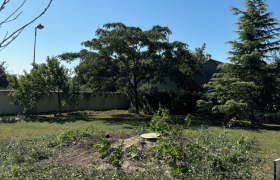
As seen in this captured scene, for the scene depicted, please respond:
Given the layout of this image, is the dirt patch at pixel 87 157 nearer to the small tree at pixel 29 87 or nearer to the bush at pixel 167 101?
the small tree at pixel 29 87

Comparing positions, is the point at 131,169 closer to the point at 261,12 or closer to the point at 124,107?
the point at 261,12

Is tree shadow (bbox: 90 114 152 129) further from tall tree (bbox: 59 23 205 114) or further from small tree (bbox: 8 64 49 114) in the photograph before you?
small tree (bbox: 8 64 49 114)

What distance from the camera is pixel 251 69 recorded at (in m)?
11.7

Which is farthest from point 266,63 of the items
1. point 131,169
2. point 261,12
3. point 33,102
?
point 33,102

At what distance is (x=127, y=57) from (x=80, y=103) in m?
6.31

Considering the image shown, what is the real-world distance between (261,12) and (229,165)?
33.3 ft

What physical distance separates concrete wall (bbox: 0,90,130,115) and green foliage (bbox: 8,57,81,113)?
893mm

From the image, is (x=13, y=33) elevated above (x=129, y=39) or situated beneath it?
situated beneath

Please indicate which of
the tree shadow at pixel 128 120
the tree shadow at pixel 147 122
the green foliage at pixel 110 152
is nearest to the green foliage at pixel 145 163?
the green foliage at pixel 110 152

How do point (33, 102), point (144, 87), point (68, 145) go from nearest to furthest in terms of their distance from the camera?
point (68, 145) < point (33, 102) < point (144, 87)

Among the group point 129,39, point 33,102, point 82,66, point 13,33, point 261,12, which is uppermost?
point 261,12

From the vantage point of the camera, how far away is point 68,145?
626cm

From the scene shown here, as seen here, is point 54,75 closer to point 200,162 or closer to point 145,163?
point 145,163

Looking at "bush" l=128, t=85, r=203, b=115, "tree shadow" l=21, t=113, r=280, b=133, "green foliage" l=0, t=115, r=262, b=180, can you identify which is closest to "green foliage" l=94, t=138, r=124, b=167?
"green foliage" l=0, t=115, r=262, b=180
